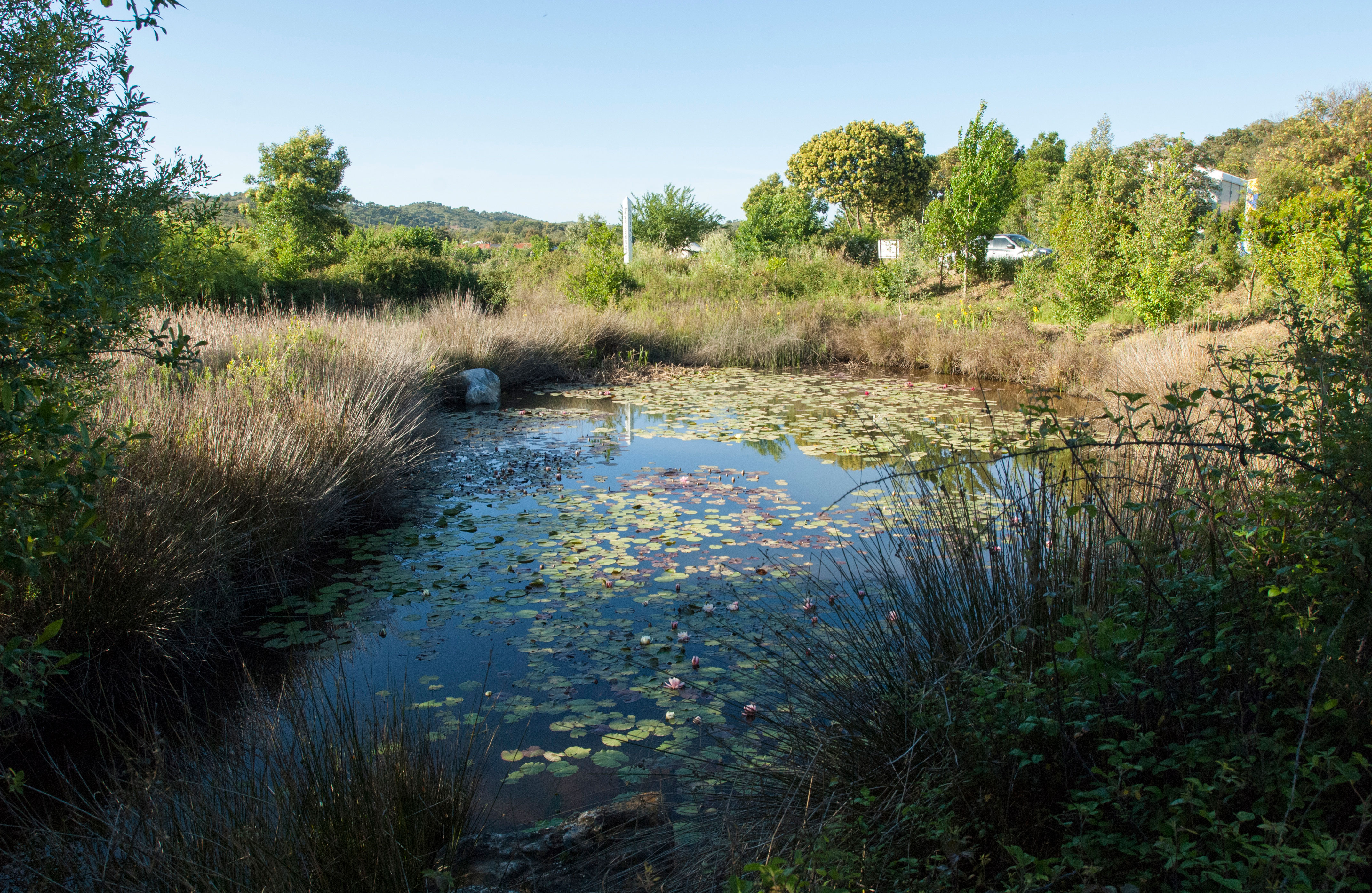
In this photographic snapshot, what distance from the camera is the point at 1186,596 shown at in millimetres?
1886

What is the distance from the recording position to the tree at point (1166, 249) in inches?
393

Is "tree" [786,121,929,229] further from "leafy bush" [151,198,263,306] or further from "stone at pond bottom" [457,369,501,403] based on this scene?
"stone at pond bottom" [457,369,501,403]

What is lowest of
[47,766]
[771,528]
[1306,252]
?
[47,766]

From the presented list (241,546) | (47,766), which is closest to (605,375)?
(241,546)

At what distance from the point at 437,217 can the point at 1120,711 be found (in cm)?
6926

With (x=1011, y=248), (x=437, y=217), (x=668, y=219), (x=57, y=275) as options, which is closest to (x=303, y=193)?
(x=668, y=219)

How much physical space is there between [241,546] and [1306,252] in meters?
7.70

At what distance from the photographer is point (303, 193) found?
26422 millimetres

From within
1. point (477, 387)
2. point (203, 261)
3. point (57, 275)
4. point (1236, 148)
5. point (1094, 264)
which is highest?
point (1236, 148)

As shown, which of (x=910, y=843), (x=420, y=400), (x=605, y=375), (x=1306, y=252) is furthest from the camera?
(x=605, y=375)

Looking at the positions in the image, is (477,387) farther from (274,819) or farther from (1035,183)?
(1035,183)

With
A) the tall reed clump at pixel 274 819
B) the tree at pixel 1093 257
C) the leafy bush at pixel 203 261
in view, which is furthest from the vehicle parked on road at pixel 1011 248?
the tall reed clump at pixel 274 819

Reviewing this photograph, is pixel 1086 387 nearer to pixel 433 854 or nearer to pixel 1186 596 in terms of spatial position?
pixel 1186 596

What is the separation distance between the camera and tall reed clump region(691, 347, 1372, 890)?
1.40 m
